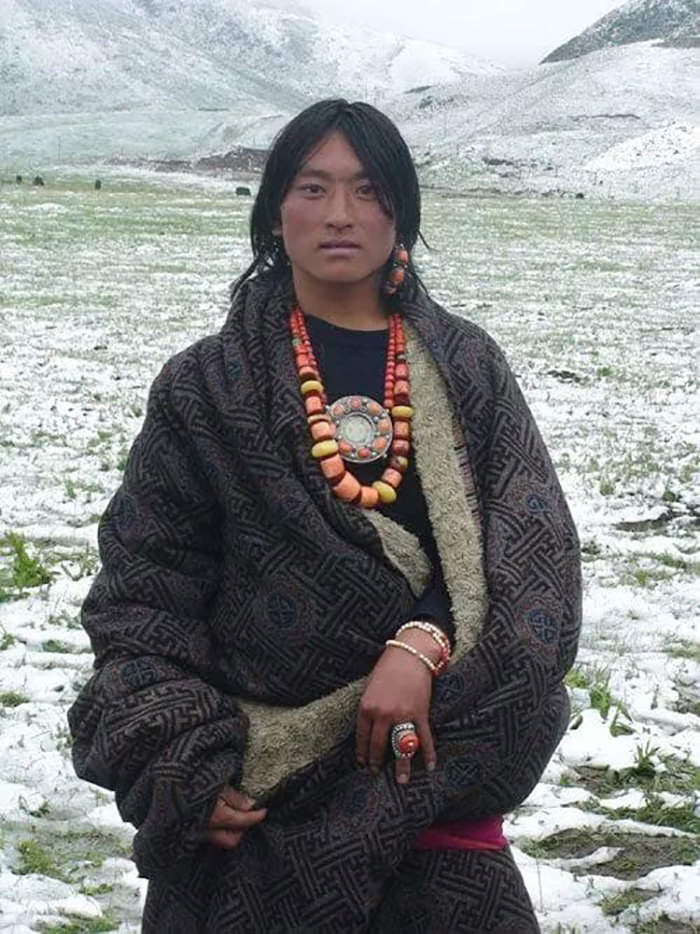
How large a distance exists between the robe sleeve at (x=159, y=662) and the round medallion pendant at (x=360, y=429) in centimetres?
28

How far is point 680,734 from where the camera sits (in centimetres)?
448

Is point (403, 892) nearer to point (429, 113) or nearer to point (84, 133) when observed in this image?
point (429, 113)

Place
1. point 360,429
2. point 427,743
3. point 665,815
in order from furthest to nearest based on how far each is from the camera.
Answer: point 665,815 < point 360,429 < point 427,743

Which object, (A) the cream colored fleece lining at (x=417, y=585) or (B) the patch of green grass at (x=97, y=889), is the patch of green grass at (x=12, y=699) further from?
(A) the cream colored fleece lining at (x=417, y=585)

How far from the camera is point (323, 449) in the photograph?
2428mm

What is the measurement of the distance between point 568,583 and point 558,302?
15.6 metres

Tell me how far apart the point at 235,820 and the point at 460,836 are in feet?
1.39

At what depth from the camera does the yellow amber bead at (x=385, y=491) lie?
8.04ft

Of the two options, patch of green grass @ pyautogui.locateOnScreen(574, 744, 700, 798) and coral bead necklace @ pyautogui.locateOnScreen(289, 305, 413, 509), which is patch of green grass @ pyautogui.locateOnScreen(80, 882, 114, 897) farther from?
coral bead necklace @ pyautogui.locateOnScreen(289, 305, 413, 509)

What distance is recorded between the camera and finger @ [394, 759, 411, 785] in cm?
229

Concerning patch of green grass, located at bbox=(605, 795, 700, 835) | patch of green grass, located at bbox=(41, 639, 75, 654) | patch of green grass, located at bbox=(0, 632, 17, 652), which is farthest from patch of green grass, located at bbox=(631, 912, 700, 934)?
patch of green grass, located at bbox=(0, 632, 17, 652)

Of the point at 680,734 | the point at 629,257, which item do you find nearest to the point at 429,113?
the point at 629,257

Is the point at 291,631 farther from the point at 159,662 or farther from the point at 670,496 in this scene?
the point at 670,496

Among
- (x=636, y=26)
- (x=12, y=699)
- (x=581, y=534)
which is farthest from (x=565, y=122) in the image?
(x=12, y=699)
